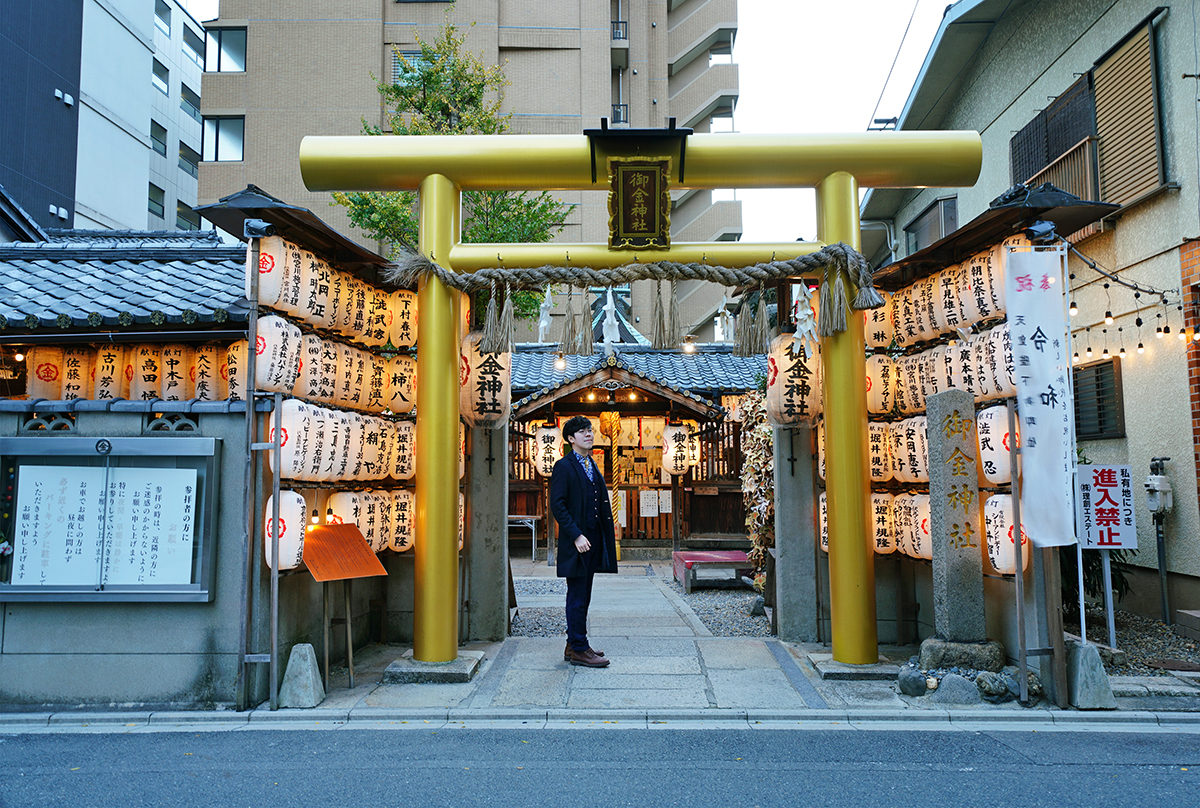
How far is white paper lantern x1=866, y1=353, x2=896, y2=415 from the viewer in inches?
336

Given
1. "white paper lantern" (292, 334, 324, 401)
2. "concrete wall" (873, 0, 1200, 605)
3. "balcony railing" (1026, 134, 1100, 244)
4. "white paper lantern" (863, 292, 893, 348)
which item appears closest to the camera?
"white paper lantern" (292, 334, 324, 401)

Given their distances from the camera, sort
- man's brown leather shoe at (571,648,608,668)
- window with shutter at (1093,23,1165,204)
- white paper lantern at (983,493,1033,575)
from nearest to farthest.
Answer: white paper lantern at (983,493,1033,575) → man's brown leather shoe at (571,648,608,668) → window with shutter at (1093,23,1165,204)

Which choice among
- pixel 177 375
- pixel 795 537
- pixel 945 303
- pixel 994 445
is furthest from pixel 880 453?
pixel 177 375

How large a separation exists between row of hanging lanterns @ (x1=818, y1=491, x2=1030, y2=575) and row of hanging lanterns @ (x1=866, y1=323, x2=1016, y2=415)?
102 cm

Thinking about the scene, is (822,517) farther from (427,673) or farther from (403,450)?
(403,450)

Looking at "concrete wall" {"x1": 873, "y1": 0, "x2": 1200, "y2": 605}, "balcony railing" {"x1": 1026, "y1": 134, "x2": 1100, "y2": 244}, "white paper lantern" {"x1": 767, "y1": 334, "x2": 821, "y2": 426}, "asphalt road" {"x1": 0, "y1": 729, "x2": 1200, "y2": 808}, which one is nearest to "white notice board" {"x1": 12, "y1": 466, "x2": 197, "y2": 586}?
"asphalt road" {"x1": 0, "y1": 729, "x2": 1200, "y2": 808}

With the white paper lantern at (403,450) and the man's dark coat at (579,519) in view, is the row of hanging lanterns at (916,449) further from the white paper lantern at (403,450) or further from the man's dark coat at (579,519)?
the white paper lantern at (403,450)

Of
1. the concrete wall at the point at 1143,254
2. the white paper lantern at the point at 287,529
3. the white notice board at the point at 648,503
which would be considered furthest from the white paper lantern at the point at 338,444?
the white notice board at the point at 648,503

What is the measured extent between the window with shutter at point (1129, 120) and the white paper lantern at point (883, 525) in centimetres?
539

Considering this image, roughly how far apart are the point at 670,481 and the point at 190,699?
1327cm

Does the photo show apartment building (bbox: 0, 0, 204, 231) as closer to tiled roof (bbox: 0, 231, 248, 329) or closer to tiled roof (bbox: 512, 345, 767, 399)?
tiled roof (bbox: 0, 231, 248, 329)

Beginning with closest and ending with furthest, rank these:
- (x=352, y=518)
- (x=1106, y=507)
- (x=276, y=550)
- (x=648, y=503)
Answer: (x=276, y=550) → (x=1106, y=507) → (x=352, y=518) → (x=648, y=503)

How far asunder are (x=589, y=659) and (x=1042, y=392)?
16.3ft

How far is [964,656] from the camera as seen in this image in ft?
22.2
